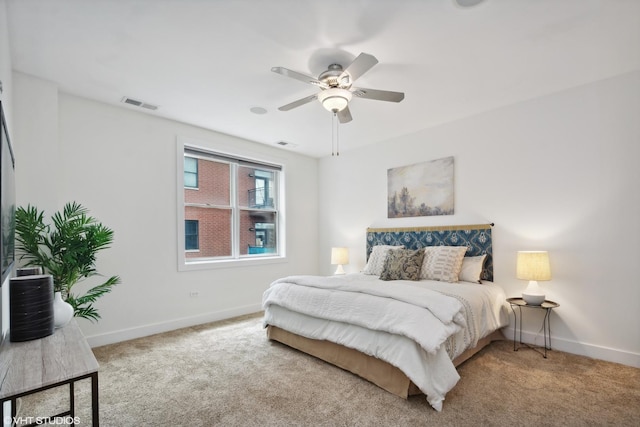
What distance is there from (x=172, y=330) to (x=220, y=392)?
6.07 feet

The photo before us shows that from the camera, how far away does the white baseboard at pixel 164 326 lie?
11.3ft

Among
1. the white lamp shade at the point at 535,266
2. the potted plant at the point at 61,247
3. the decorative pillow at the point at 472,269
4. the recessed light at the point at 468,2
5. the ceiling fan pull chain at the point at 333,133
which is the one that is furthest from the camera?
the ceiling fan pull chain at the point at 333,133

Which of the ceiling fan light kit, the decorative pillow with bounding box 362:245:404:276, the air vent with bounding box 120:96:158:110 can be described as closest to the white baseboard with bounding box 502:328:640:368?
the decorative pillow with bounding box 362:245:404:276

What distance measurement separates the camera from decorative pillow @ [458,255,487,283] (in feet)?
11.9

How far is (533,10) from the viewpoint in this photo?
6.93 feet

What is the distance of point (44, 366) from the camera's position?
1.32 meters

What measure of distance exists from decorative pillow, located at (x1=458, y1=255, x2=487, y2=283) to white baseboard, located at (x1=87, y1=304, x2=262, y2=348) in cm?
292

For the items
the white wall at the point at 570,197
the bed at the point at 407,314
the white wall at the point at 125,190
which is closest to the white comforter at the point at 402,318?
the bed at the point at 407,314

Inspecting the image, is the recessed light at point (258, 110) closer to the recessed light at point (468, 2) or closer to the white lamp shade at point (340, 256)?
the recessed light at point (468, 2)

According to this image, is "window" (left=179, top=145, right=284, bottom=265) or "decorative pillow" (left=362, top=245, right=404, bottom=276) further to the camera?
"window" (left=179, top=145, right=284, bottom=265)

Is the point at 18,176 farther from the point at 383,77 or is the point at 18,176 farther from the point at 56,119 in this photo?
the point at 383,77

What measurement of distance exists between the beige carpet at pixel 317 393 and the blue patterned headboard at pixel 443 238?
1090mm

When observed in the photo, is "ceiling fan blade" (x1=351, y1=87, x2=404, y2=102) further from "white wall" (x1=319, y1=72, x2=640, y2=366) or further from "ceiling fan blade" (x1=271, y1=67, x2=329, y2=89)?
"white wall" (x1=319, y1=72, x2=640, y2=366)

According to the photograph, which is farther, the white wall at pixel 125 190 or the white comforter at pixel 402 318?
the white wall at pixel 125 190
